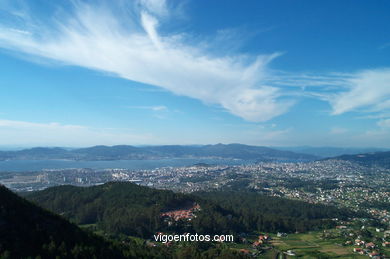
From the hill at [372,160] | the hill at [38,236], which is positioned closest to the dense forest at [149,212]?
the hill at [38,236]

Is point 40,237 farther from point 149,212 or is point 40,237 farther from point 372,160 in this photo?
point 372,160

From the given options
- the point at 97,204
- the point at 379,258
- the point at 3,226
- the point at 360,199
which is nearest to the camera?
the point at 3,226

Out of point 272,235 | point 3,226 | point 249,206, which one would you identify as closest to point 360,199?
point 249,206

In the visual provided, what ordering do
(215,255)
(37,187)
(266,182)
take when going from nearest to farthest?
(215,255) → (37,187) → (266,182)

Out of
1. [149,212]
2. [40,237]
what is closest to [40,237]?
[40,237]

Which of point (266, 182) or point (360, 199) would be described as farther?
point (266, 182)

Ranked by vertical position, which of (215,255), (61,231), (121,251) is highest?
(61,231)

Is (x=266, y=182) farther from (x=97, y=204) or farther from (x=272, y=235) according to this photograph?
(x=97, y=204)

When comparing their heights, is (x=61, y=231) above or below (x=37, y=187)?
above

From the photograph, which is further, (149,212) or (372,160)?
(372,160)
